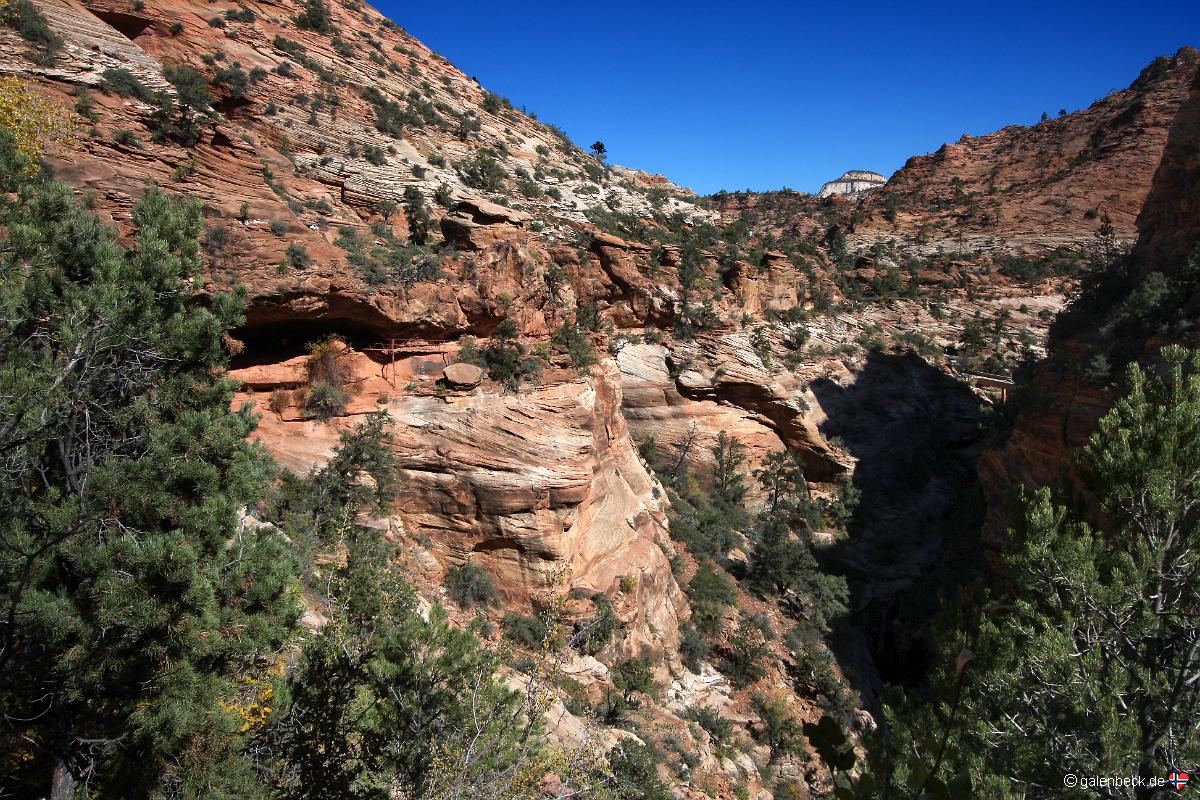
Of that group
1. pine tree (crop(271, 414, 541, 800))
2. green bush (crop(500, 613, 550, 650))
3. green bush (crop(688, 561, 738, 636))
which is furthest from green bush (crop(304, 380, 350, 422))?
green bush (crop(688, 561, 738, 636))

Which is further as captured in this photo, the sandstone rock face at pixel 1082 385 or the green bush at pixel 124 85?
the sandstone rock face at pixel 1082 385

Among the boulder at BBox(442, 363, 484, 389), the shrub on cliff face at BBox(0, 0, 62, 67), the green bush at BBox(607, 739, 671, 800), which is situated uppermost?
the shrub on cliff face at BBox(0, 0, 62, 67)

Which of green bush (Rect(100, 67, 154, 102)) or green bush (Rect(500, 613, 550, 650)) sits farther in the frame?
green bush (Rect(500, 613, 550, 650))

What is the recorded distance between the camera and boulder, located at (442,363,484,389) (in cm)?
1333

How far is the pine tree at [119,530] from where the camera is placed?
14.0 feet

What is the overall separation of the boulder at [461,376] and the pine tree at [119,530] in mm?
7887

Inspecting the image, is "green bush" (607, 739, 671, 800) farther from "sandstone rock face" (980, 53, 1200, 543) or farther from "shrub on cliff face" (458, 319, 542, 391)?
"sandstone rock face" (980, 53, 1200, 543)

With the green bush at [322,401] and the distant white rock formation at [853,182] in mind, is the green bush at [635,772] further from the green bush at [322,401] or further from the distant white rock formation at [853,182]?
the distant white rock formation at [853,182]

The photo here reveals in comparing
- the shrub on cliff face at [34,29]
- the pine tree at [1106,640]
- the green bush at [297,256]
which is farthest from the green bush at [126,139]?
the pine tree at [1106,640]

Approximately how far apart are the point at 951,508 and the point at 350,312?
89.6 feet

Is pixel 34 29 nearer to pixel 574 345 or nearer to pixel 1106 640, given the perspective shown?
pixel 574 345

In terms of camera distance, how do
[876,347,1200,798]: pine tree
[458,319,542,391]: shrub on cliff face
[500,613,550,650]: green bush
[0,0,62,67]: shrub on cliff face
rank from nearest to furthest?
[876,347,1200,798]: pine tree < [0,0,62,67]: shrub on cliff face < [500,613,550,650]: green bush < [458,319,542,391]: shrub on cliff face

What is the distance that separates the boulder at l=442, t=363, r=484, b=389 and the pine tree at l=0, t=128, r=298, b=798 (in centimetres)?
789

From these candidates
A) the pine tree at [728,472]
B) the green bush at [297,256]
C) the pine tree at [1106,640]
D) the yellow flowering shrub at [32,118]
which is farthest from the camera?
the pine tree at [728,472]
